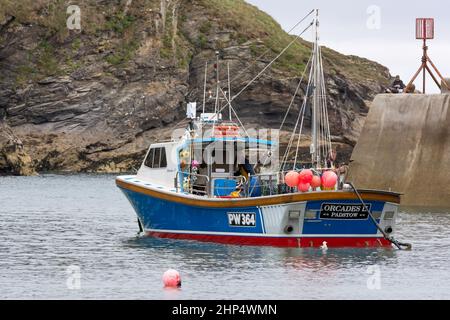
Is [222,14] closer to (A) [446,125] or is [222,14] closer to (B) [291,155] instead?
(B) [291,155]

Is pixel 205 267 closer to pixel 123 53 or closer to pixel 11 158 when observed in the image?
pixel 11 158

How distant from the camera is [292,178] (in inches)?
1244

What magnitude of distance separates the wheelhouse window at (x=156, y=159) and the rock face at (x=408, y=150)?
18.2 m

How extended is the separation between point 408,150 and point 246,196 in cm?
2165

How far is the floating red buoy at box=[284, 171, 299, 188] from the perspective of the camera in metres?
31.6

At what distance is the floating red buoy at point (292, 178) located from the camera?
31.6m

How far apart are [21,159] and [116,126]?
58.7 ft

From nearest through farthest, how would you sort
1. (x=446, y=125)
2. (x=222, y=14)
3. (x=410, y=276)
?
1. (x=410, y=276)
2. (x=446, y=125)
3. (x=222, y=14)

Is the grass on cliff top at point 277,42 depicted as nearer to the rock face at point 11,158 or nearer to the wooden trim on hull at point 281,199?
the rock face at point 11,158

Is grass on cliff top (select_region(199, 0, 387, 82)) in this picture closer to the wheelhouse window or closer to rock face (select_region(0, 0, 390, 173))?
rock face (select_region(0, 0, 390, 173))

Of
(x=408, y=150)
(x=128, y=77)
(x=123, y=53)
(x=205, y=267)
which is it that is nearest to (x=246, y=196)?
(x=205, y=267)

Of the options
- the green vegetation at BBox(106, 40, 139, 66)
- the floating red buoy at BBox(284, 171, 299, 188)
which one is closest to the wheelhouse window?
the floating red buoy at BBox(284, 171, 299, 188)

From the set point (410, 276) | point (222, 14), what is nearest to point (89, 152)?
point (222, 14)

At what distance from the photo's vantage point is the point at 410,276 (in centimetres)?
2859
